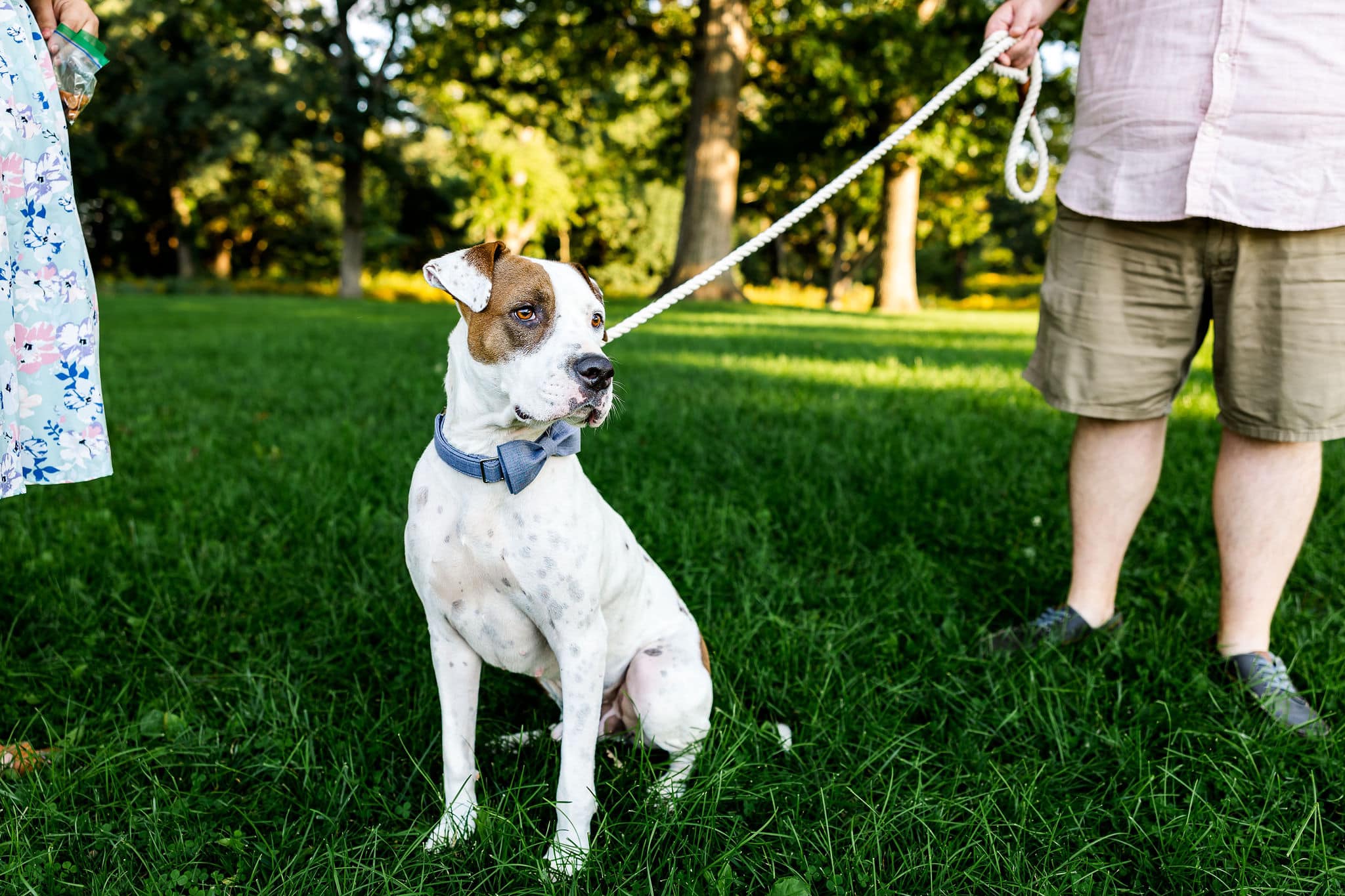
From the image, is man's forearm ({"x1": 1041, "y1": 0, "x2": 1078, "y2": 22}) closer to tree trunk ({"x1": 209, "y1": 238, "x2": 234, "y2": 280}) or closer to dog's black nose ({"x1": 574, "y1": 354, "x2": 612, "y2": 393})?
dog's black nose ({"x1": 574, "y1": 354, "x2": 612, "y2": 393})

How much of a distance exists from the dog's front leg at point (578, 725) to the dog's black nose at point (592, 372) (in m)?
0.53

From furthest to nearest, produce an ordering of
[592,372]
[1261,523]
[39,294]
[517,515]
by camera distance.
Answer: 1. [1261,523]
2. [39,294]
3. [517,515]
4. [592,372]

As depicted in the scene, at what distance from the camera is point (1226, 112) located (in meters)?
2.47

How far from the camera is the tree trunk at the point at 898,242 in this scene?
20609 mm

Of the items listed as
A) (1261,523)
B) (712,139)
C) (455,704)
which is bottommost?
(455,704)

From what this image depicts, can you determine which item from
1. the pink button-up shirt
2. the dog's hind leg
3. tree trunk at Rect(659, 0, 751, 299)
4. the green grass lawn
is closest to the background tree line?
tree trunk at Rect(659, 0, 751, 299)

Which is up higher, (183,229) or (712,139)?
(712,139)

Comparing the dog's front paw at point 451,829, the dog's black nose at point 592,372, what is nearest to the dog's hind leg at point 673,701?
the dog's front paw at point 451,829

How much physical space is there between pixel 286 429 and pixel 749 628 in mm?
3809

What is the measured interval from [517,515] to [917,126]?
1.93 m

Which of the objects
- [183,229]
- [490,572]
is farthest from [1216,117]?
[183,229]

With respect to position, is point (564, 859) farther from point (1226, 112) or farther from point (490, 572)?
point (1226, 112)

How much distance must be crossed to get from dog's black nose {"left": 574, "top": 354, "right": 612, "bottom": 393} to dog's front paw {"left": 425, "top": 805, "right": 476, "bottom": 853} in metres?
0.99

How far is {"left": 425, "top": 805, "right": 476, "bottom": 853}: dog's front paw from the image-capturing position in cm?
194
